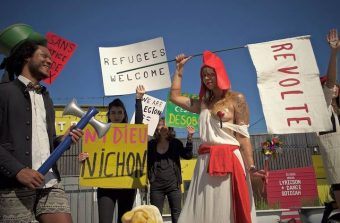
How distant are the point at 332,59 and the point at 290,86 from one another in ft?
1.51

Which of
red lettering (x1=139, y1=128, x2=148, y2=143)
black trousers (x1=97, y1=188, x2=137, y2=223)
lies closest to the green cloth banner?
red lettering (x1=139, y1=128, x2=148, y2=143)

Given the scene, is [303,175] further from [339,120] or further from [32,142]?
[32,142]

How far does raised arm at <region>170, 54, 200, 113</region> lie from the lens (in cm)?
365

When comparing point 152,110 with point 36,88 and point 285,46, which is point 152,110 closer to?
point 285,46

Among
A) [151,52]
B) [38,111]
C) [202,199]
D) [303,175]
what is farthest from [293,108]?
[303,175]

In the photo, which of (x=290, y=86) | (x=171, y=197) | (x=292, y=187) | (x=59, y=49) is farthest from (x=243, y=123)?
(x=292, y=187)

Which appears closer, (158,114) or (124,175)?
(124,175)

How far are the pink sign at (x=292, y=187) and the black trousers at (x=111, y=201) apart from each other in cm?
874

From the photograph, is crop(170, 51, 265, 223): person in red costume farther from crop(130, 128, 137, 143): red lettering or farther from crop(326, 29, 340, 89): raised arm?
crop(130, 128, 137, 143): red lettering

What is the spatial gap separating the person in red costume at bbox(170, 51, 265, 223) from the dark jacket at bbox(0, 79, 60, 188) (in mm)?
1525

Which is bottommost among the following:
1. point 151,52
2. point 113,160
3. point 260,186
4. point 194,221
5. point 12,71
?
point 194,221

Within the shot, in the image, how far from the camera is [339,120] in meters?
3.72

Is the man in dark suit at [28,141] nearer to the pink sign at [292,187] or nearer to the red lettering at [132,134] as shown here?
the red lettering at [132,134]

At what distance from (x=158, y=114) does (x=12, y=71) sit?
4.44m
